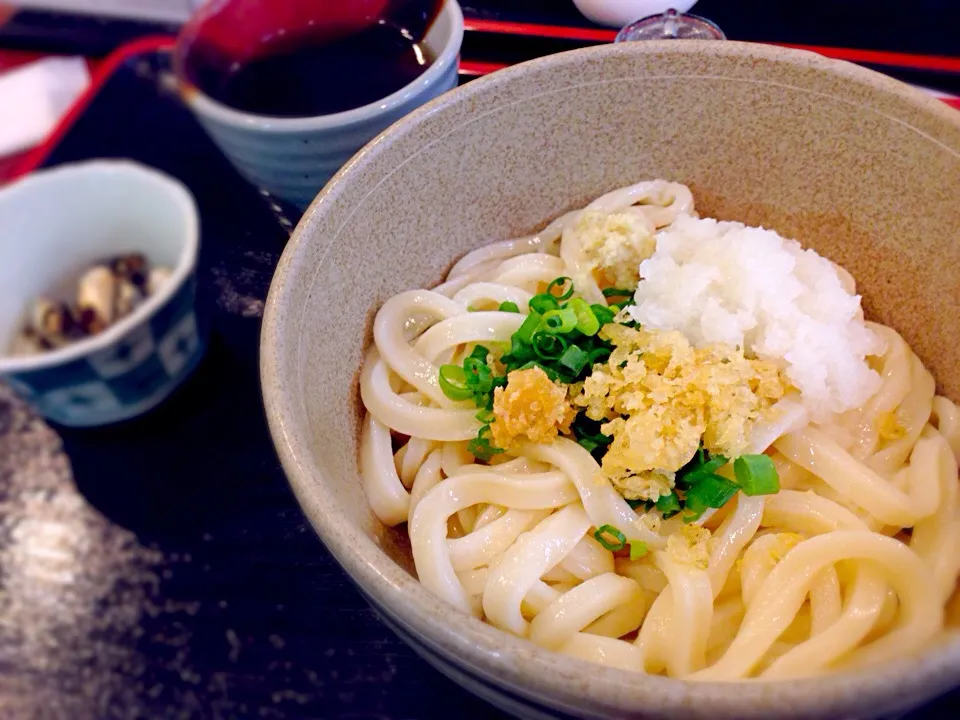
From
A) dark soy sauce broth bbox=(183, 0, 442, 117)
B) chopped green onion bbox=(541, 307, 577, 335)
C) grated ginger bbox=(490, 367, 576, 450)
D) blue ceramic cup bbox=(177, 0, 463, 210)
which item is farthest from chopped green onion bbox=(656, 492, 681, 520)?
dark soy sauce broth bbox=(183, 0, 442, 117)

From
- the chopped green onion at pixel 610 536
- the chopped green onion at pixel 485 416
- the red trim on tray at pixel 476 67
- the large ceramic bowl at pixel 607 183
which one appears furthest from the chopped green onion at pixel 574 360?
the red trim on tray at pixel 476 67

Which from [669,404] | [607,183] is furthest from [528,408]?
[607,183]

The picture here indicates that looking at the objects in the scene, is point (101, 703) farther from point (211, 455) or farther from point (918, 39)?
point (918, 39)

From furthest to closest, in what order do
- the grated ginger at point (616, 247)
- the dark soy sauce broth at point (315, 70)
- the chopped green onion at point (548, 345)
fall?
the dark soy sauce broth at point (315, 70)
the grated ginger at point (616, 247)
the chopped green onion at point (548, 345)

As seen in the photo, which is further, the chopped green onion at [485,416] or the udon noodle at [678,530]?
the chopped green onion at [485,416]

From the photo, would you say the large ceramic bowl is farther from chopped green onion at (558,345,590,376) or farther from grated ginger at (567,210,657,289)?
chopped green onion at (558,345,590,376)

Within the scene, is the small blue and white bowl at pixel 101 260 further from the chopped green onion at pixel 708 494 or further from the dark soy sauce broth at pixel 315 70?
the chopped green onion at pixel 708 494
